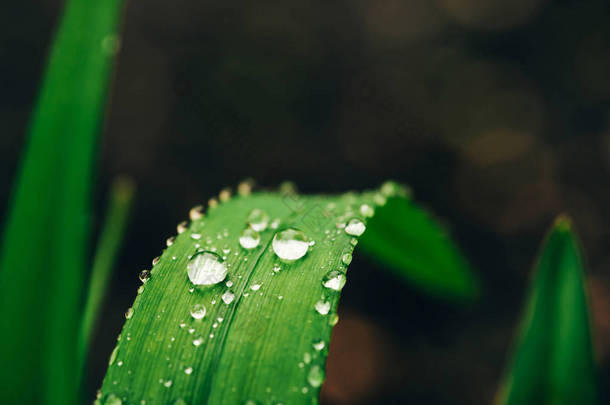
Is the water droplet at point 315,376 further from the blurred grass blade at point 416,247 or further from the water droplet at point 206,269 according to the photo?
the blurred grass blade at point 416,247

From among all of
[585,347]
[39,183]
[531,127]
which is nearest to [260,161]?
[531,127]

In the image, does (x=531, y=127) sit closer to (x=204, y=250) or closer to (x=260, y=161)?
(x=260, y=161)

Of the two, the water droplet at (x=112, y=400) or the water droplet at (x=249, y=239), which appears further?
the water droplet at (x=249, y=239)

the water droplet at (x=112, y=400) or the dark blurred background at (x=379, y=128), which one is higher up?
the dark blurred background at (x=379, y=128)

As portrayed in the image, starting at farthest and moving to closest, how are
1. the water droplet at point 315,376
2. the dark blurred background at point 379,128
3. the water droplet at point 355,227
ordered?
Answer: the dark blurred background at point 379,128, the water droplet at point 355,227, the water droplet at point 315,376

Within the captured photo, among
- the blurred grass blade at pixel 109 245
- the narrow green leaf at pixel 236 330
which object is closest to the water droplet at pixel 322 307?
the narrow green leaf at pixel 236 330

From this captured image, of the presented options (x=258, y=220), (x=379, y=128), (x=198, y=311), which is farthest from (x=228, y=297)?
(x=379, y=128)

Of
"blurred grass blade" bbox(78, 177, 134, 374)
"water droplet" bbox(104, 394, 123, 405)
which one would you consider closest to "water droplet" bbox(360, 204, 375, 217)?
"water droplet" bbox(104, 394, 123, 405)
